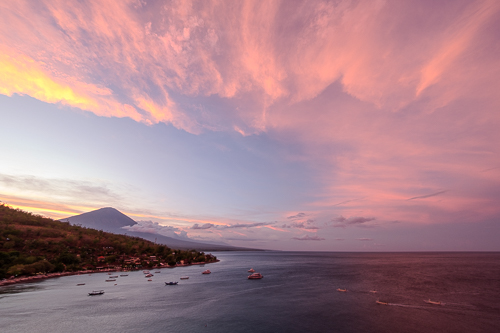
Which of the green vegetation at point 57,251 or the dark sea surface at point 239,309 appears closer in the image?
the dark sea surface at point 239,309

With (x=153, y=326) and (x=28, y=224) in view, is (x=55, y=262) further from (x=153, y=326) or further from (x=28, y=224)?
(x=153, y=326)

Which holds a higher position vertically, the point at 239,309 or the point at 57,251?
the point at 57,251

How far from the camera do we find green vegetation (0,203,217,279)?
8694cm

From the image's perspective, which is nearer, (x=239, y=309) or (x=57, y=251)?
(x=239, y=309)

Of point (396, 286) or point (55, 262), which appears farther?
point (55, 262)

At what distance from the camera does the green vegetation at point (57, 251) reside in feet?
285

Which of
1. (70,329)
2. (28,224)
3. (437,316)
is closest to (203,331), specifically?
(70,329)

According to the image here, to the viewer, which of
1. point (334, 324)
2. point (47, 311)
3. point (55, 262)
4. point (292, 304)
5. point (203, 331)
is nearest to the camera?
point (203, 331)

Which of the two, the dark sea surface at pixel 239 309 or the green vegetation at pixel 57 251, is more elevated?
the green vegetation at pixel 57 251

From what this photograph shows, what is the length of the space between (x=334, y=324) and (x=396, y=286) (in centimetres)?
5867

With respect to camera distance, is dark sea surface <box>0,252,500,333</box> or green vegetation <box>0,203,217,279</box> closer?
dark sea surface <box>0,252,500,333</box>

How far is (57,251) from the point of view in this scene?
104 meters

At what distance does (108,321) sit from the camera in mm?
42938

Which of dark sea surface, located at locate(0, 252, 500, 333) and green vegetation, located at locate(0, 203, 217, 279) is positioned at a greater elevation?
green vegetation, located at locate(0, 203, 217, 279)
